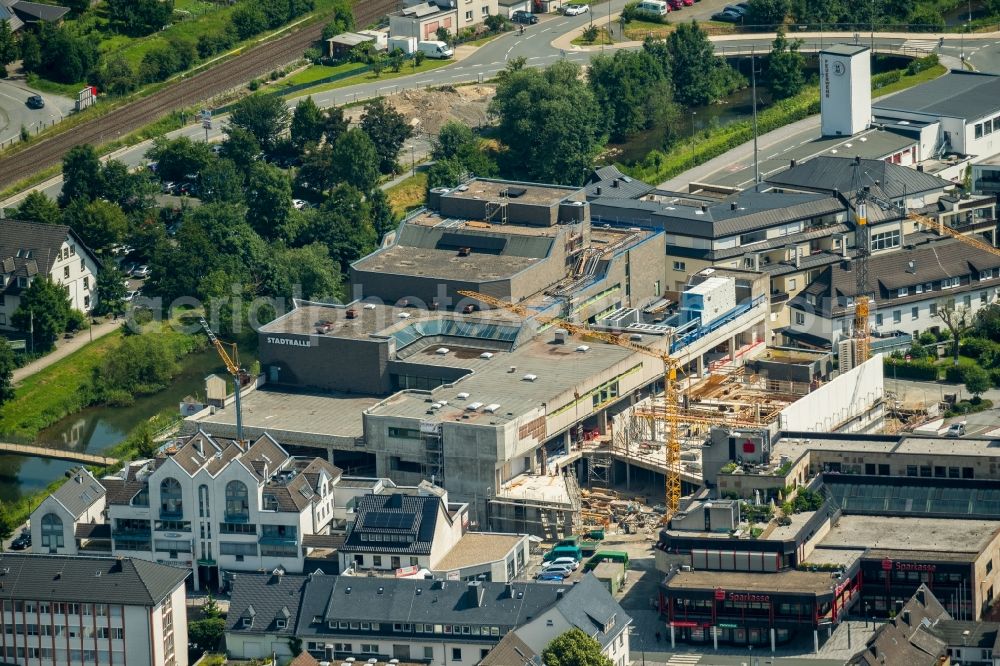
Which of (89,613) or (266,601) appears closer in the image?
(89,613)

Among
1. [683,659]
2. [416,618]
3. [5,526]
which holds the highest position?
[416,618]

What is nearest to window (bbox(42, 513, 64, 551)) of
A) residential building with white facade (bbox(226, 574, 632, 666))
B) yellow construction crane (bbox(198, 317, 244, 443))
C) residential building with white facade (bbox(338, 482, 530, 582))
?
yellow construction crane (bbox(198, 317, 244, 443))

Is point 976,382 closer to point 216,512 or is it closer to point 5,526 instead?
point 216,512

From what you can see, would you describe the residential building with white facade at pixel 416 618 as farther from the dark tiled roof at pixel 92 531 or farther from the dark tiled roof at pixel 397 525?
the dark tiled roof at pixel 92 531

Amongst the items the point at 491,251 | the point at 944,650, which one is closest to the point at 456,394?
the point at 491,251

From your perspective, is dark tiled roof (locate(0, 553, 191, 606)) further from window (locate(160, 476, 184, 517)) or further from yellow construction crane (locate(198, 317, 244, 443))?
yellow construction crane (locate(198, 317, 244, 443))

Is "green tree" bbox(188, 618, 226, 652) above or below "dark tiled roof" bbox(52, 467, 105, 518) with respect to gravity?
below

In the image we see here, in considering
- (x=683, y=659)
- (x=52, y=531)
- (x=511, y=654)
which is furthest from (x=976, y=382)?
(x=52, y=531)
